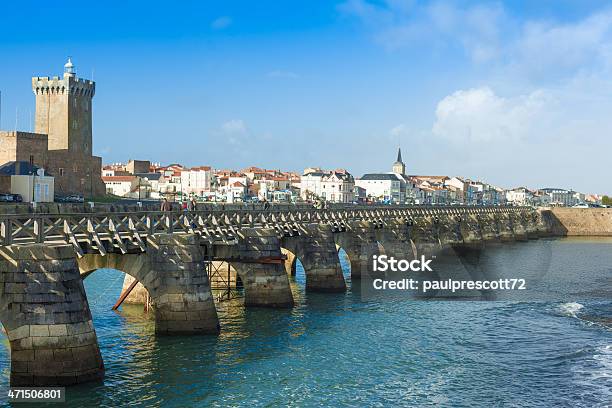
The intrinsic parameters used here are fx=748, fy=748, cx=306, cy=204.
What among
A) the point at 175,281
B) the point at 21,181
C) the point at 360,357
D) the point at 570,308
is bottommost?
the point at 360,357

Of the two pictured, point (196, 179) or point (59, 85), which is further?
point (196, 179)

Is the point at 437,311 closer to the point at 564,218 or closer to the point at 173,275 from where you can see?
the point at 173,275

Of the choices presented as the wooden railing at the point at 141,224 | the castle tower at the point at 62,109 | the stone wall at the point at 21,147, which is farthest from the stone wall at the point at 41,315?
the castle tower at the point at 62,109

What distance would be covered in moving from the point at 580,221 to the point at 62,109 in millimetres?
116374

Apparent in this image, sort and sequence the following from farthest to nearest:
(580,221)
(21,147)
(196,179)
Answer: (196,179), (580,221), (21,147)

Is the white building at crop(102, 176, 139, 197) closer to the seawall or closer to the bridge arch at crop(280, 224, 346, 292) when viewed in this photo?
the seawall

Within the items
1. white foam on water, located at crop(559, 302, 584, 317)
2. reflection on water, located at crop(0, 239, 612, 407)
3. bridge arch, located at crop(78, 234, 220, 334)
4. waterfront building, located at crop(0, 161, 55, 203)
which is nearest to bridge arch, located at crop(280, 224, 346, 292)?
reflection on water, located at crop(0, 239, 612, 407)

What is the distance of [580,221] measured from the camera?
171875mm

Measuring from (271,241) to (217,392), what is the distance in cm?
1735

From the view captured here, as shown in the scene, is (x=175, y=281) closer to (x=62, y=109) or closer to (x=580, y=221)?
(x=62, y=109)

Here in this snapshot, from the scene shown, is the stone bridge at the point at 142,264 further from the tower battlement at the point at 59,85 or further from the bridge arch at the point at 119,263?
the tower battlement at the point at 59,85

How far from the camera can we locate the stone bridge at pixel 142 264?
23578 millimetres

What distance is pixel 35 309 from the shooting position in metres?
23.5

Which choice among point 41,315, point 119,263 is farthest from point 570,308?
point 41,315
